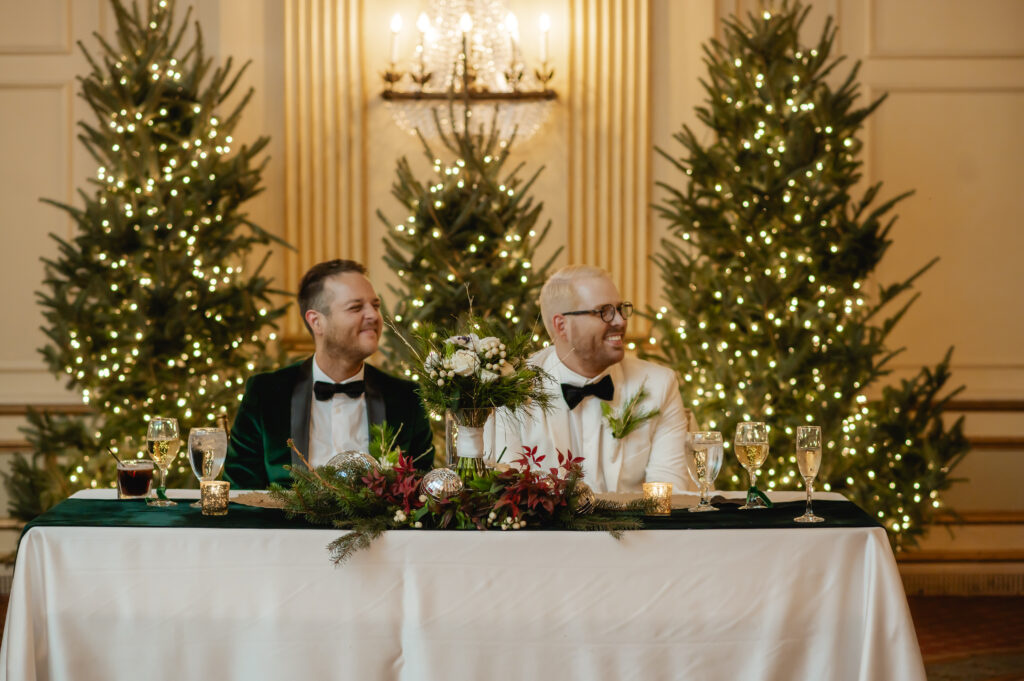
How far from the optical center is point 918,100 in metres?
5.80

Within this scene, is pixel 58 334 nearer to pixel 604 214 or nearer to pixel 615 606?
pixel 604 214

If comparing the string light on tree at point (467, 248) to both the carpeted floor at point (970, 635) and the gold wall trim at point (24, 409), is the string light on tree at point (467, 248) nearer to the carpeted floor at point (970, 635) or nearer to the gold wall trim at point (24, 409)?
the gold wall trim at point (24, 409)

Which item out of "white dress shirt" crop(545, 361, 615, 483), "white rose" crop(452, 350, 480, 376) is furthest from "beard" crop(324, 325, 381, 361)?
"white rose" crop(452, 350, 480, 376)

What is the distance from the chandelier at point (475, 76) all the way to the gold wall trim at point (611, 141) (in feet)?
0.70

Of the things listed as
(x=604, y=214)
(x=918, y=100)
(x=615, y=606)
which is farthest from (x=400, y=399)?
(x=918, y=100)

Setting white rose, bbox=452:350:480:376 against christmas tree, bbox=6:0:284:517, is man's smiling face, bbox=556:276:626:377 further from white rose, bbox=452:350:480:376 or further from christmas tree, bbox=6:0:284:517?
christmas tree, bbox=6:0:284:517

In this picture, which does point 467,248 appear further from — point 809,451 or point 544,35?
point 809,451

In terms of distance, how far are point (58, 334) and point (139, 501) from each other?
233 centimetres

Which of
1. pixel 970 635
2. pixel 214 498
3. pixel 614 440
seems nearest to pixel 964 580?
pixel 970 635

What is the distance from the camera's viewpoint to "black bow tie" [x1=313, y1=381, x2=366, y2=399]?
3.40 m

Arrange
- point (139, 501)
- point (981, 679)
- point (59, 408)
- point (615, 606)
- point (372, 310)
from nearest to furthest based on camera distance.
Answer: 1. point (615, 606)
2. point (139, 501)
3. point (372, 310)
4. point (981, 679)
5. point (59, 408)

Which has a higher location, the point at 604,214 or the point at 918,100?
the point at 918,100

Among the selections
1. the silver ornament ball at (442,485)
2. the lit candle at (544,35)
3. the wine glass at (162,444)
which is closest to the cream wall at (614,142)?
the lit candle at (544,35)

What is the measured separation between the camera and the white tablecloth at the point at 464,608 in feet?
7.52
